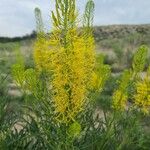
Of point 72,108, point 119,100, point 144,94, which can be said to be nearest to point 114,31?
point 119,100

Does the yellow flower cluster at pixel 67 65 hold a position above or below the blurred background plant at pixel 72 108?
above

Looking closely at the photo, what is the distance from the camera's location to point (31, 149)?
5.88 m

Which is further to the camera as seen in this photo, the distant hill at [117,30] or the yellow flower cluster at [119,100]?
→ the distant hill at [117,30]

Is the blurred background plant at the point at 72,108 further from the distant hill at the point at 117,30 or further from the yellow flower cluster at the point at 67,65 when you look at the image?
the distant hill at the point at 117,30

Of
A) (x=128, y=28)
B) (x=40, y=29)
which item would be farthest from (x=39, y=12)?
(x=128, y=28)

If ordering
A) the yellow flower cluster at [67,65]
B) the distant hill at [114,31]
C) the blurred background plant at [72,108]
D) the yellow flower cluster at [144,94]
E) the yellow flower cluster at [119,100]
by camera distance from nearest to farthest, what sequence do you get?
the yellow flower cluster at [67,65] < the blurred background plant at [72,108] < the yellow flower cluster at [144,94] < the yellow flower cluster at [119,100] < the distant hill at [114,31]

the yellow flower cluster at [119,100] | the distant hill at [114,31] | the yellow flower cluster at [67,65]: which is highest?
the yellow flower cluster at [67,65]

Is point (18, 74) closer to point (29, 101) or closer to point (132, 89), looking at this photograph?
point (29, 101)

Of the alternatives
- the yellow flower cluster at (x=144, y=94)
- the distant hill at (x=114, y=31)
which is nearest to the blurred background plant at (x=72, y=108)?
the yellow flower cluster at (x=144, y=94)

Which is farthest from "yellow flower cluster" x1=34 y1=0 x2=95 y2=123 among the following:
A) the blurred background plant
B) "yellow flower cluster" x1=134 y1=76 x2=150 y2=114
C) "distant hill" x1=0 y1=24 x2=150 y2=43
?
"distant hill" x1=0 y1=24 x2=150 y2=43

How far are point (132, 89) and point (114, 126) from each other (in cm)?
72

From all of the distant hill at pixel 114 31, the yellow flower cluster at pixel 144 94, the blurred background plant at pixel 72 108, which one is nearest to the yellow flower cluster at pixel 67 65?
the blurred background plant at pixel 72 108

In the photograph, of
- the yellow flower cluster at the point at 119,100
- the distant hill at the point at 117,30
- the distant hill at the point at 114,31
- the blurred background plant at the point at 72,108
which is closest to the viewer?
the blurred background plant at the point at 72,108

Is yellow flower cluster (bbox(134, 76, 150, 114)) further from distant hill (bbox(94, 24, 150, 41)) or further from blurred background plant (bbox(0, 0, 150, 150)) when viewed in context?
distant hill (bbox(94, 24, 150, 41))
